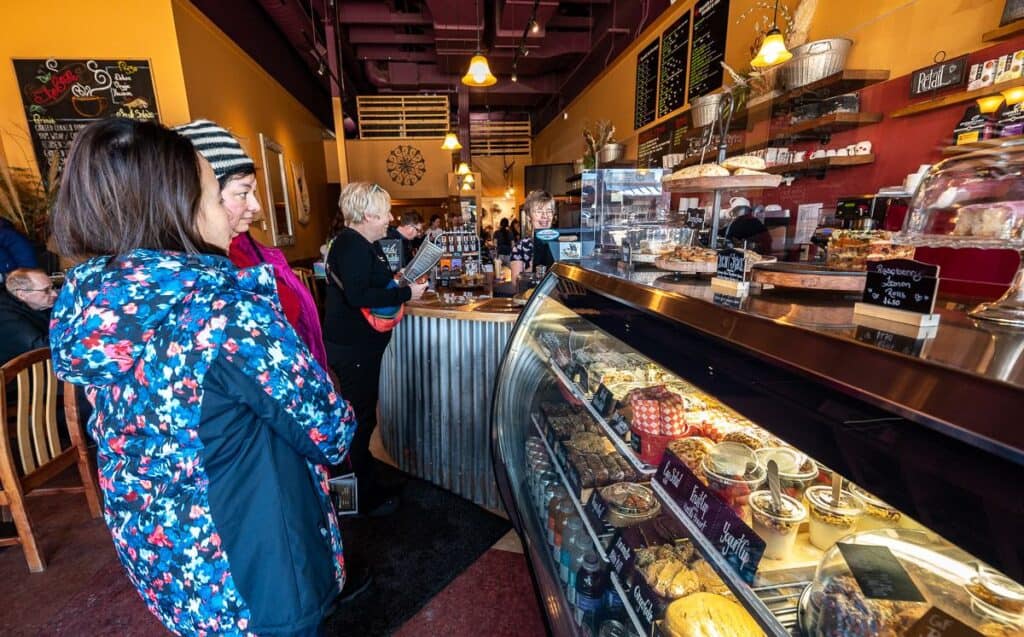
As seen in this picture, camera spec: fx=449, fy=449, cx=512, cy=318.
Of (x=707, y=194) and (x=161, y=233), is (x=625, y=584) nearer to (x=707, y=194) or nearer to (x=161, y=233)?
(x=161, y=233)

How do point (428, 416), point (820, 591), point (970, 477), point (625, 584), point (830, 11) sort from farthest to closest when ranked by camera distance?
point (830, 11)
point (428, 416)
point (625, 584)
point (820, 591)
point (970, 477)

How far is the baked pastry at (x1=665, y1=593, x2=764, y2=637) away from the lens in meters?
0.95

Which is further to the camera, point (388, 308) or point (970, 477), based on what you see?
point (388, 308)

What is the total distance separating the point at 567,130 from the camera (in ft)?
32.1

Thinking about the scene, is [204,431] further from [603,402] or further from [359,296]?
[359,296]

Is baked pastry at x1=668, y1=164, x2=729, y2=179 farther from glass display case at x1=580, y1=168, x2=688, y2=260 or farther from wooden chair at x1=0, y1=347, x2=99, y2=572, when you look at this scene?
wooden chair at x1=0, y1=347, x2=99, y2=572

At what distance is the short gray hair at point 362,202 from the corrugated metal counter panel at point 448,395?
678mm

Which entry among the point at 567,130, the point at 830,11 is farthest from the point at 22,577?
the point at 567,130

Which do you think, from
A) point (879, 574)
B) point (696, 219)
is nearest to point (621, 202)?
point (696, 219)

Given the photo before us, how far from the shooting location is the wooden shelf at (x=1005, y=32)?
2084mm

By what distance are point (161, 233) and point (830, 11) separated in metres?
4.31

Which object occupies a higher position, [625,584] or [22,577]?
[625,584]

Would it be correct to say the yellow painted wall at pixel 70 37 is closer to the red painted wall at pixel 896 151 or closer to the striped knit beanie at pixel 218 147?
the striped knit beanie at pixel 218 147

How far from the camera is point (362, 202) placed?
223cm
